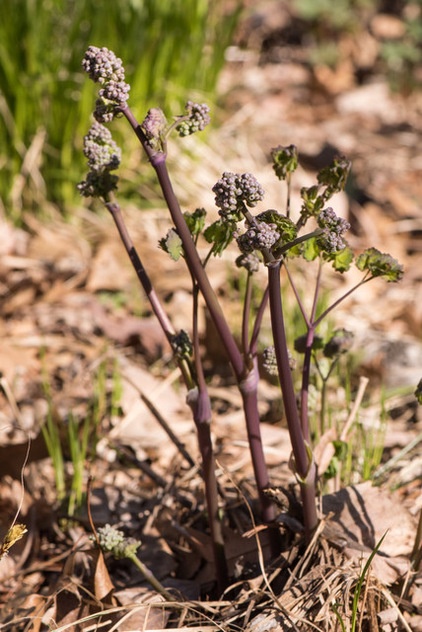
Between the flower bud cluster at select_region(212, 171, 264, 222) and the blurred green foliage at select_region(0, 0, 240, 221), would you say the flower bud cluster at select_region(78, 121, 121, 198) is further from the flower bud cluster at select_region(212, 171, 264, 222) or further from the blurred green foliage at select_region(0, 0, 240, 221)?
the blurred green foliage at select_region(0, 0, 240, 221)

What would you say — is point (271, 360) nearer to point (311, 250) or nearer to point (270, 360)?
point (270, 360)

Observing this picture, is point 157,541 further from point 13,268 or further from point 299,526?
point 13,268

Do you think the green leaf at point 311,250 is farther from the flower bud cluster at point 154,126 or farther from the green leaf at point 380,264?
the flower bud cluster at point 154,126

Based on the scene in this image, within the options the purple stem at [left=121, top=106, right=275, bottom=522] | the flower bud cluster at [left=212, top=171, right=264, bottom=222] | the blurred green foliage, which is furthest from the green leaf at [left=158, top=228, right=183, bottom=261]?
the blurred green foliage

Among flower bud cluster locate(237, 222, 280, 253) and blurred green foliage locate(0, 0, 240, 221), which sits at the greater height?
blurred green foliage locate(0, 0, 240, 221)

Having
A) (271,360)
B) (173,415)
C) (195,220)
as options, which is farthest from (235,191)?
(173,415)

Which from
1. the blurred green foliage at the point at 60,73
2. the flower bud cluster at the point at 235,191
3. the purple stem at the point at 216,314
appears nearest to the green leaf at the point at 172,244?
the purple stem at the point at 216,314
